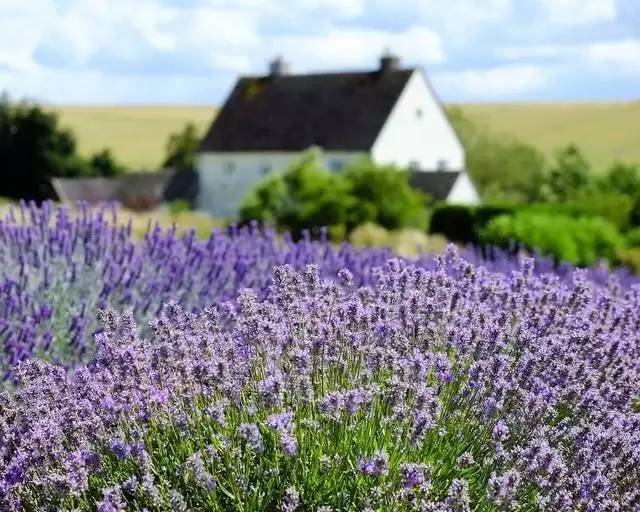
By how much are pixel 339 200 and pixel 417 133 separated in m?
12.0

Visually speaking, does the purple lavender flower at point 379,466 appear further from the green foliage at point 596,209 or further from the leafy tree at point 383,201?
the leafy tree at point 383,201

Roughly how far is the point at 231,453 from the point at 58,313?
9.14 ft

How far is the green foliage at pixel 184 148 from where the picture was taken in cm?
5112

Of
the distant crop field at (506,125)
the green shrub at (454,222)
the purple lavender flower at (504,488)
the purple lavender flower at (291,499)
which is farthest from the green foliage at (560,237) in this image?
the distant crop field at (506,125)

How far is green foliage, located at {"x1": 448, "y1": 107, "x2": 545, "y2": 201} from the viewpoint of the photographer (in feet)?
152

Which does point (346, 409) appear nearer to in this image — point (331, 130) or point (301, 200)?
point (301, 200)

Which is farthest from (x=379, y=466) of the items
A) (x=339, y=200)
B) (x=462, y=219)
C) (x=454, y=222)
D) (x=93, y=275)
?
(x=339, y=200)

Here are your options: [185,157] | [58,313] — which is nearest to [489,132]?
[185,157]

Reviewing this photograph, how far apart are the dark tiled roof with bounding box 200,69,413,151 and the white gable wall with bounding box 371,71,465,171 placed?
1.28 ft

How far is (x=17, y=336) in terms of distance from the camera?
461 cm

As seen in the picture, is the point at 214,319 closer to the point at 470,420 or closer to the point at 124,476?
the point at 124,476

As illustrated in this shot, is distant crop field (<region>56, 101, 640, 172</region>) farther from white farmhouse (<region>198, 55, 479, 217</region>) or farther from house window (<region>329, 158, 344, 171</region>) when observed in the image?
house window (<region>329, 158, 344, 171</region>)

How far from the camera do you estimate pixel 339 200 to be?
2792cm

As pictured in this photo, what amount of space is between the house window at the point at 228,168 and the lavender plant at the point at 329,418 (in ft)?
123
